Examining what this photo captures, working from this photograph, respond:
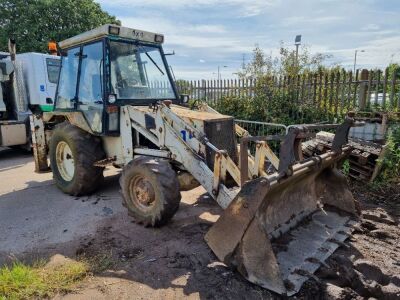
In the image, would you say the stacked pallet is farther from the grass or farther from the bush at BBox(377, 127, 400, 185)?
the grass

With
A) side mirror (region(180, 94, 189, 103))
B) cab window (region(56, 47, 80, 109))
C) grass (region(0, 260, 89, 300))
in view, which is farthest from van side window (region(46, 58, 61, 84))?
grass (region(0, 260, 89, 300))

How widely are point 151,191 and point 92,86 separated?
2177mm

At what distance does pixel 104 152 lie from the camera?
554 centimetres

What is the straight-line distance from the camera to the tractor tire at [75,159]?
5328 millimetres

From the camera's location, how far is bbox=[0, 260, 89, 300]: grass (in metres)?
3.00

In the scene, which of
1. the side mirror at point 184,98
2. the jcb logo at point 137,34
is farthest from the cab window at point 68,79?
the side mirror at point 184,98

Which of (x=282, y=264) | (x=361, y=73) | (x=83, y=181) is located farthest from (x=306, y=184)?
(x=361, y=73)

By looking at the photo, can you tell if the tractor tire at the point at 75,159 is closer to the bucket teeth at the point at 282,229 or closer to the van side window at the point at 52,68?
the bucket teeth at the point at 282,229

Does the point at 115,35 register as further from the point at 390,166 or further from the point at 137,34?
the point at 390,166

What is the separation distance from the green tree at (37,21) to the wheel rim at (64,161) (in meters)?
14.0

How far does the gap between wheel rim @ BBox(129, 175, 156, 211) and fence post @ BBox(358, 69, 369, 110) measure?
19.9 ft

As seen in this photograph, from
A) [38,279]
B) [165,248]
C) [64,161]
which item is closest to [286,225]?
[165,248]

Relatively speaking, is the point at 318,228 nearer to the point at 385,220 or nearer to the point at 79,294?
the point at 385,220

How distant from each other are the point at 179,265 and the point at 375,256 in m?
1.97
